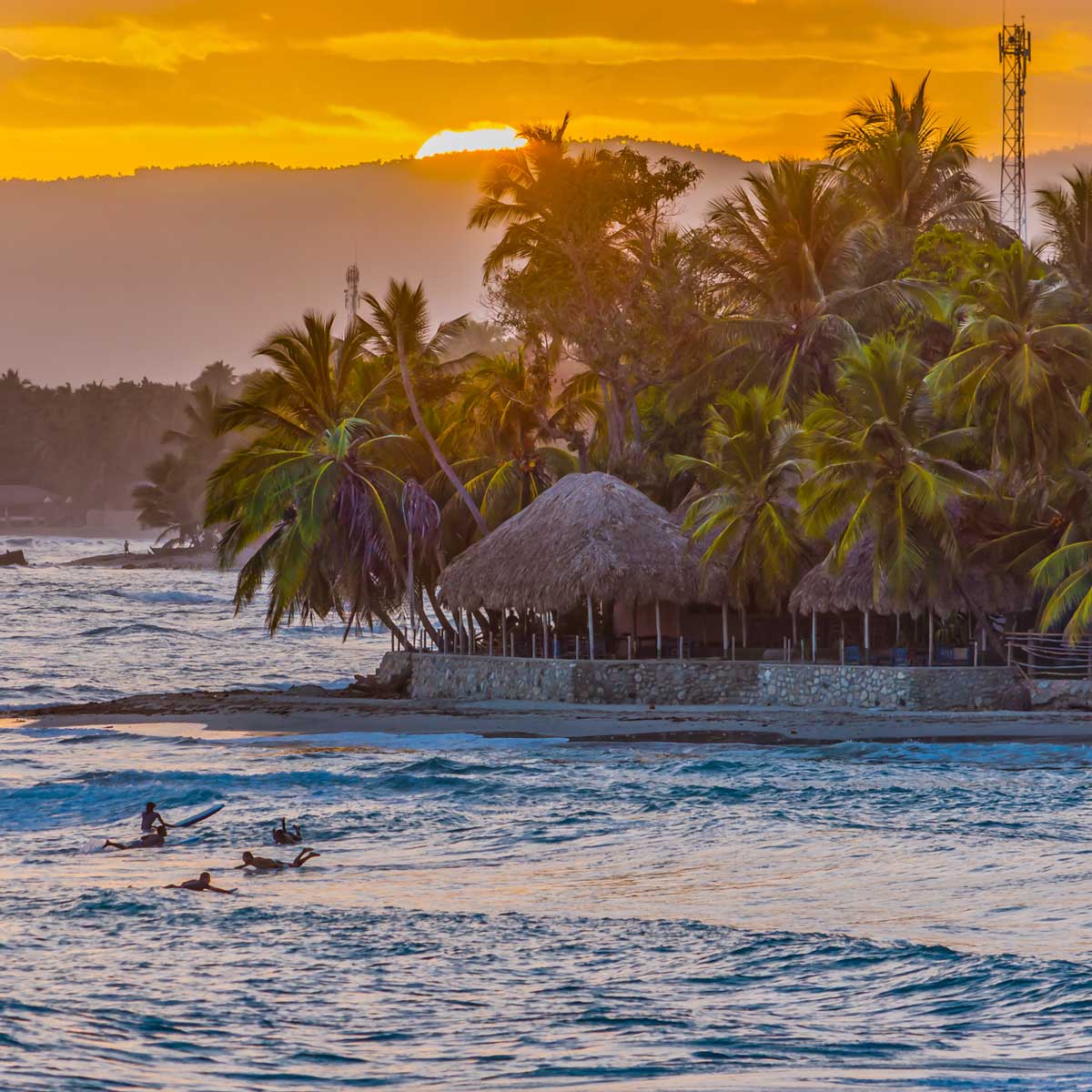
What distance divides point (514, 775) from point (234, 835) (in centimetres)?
499

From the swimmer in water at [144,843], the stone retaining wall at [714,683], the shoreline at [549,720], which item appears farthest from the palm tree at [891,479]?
the swimmer in water at [144,843]

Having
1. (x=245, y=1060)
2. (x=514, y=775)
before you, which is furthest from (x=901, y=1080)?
(x=514, y=775)

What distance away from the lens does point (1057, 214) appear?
112ft

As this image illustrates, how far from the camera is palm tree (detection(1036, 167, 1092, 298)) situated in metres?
33.7

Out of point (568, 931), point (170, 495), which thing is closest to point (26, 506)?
point (170, 495)

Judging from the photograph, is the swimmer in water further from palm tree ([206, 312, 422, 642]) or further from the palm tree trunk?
the palm tree trunk

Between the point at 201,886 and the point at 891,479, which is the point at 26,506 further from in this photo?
the point at 201,886

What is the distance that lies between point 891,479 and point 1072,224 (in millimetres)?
11460

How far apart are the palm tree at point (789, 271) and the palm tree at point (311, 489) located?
7175mm

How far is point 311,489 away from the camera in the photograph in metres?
29.5

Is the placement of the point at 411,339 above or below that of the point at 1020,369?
above

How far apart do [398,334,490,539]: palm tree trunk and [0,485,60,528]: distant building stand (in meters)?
137

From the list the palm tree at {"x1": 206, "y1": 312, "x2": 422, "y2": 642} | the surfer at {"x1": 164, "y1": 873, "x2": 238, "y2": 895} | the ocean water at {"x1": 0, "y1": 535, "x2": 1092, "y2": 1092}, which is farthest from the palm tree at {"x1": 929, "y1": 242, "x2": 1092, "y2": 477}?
the surfer at {"x1": 164, "y1": 873, "x2": 238, "y2": 895}

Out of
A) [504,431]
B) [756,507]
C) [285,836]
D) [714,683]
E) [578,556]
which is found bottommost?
[285,836]
